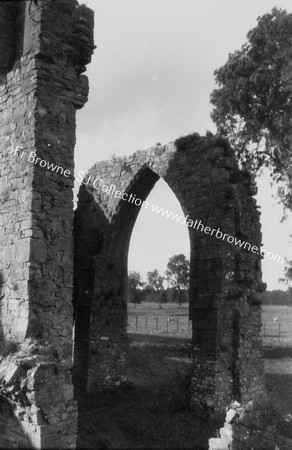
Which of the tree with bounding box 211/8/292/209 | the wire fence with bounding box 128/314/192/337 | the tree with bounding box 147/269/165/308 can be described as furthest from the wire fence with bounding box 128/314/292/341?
the tree with bounding box 147/269/165/308

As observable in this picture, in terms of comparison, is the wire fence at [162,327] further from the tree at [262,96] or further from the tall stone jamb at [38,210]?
the tall stone jamb at [38,210]

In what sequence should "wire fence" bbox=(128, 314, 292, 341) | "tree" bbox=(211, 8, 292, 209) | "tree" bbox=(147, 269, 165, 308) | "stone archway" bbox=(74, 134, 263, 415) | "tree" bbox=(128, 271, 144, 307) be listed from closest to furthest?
"stone archway" bbox=(74, 134, 263, 415) < "tree" bbox=(211, 8, 292, 209) < "wire fence" bbox=(128, 314, 292, 341) < "tree" bbox=(128, 271, 144, 307) < "tree" bbox=(147, 269, 165, 308)

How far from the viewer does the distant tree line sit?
6291cm

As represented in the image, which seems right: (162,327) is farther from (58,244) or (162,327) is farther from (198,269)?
(58,244)

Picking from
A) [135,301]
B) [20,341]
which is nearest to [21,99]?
[20,341]

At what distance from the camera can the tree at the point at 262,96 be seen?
53.8ft

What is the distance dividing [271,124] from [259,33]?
3.32 m

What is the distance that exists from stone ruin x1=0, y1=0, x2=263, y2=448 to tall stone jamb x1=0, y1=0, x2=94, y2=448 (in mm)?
15

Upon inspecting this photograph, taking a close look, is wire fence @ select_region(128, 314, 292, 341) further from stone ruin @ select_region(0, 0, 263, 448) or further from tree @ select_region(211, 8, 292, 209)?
stone ruin @ select_region(0, 0, 263, 448)

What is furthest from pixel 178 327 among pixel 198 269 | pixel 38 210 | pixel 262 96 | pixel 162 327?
pixel 38 210

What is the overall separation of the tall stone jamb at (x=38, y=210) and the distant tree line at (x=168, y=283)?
54209mm

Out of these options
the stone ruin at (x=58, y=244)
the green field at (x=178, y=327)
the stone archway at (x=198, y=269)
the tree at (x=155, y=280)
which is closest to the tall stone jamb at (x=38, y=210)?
the stone ruin at (x=58, y=244)

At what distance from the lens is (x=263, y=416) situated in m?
5.18

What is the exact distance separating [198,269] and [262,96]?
9.87 m
